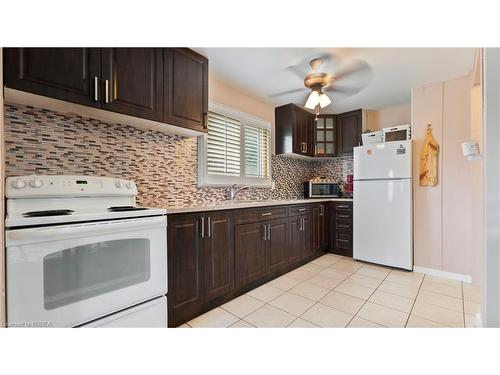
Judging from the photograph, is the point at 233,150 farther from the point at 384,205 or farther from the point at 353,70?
the point at 384,205

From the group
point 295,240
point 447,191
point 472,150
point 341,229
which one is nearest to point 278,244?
point 295,240

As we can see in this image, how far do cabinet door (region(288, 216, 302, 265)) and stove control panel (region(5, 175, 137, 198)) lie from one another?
173 cm

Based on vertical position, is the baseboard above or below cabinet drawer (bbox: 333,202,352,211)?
below

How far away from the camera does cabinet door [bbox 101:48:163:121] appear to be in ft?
4.34

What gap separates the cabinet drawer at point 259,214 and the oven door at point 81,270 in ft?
2.57

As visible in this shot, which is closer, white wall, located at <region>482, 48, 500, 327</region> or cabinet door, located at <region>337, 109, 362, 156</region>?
white wall, located at <region>482, 48, 500, 327</region>

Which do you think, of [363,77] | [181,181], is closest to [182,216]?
[181,181]

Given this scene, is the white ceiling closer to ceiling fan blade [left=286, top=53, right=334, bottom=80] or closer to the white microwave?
ceiling fan blade [left=286, top=53, right=334, bottom=80]

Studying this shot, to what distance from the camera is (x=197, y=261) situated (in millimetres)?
1601

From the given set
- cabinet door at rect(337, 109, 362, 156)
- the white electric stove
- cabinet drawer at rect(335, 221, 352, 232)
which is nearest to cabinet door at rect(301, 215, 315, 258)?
cabinet drawer at rect(335, 221, 352, 232)

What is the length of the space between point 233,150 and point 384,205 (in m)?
1.99

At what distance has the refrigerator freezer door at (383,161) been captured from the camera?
2566mm
